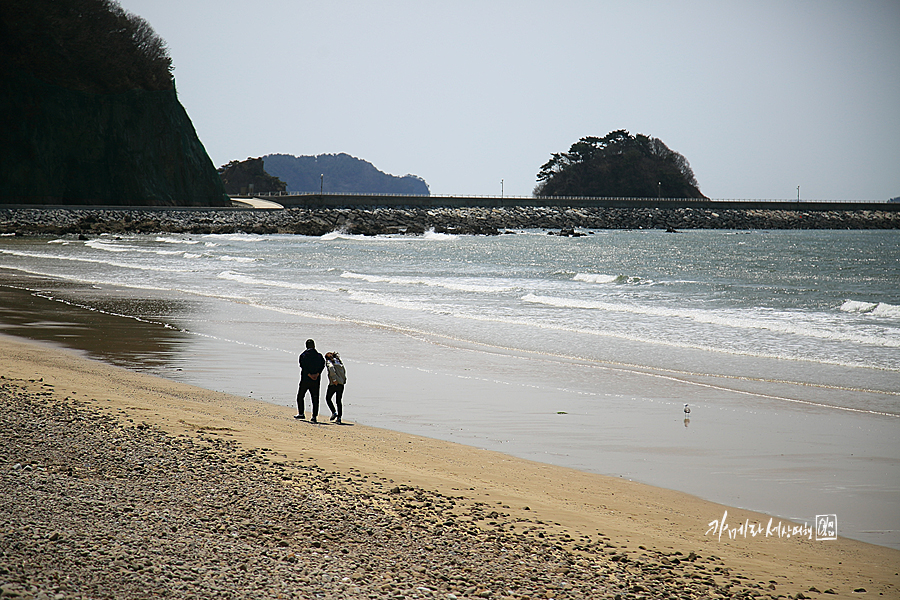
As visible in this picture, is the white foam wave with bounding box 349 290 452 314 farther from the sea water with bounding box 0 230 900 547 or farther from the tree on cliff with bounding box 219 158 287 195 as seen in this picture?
the tree on cliff with bounding box 219 158 287 195

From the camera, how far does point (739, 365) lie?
1401 centimetres

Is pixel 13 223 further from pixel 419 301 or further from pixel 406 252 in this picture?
pixel 419 301

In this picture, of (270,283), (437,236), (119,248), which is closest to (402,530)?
(270,283)

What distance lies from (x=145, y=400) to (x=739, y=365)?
34.8 feet

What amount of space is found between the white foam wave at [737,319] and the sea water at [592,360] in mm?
85

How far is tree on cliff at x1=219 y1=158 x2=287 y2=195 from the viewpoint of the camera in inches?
6132

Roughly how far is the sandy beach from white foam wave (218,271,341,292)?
67.3 feet

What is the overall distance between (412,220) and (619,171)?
72.9m

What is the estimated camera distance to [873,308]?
22.4 meters

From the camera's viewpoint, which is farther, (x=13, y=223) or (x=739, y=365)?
(x=13, y=223)

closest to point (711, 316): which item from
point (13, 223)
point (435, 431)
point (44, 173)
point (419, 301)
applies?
point (419, 301)

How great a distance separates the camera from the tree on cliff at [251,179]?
155750 millimetres

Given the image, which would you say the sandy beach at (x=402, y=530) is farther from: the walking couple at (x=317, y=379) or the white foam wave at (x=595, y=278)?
the white foam wave at (x=595, y=278)

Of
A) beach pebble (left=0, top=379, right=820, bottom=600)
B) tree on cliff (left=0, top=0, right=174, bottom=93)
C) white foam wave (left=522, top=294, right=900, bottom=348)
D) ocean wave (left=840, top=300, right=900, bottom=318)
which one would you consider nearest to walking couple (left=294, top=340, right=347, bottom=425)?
beach pebble (left=0, top=379, right=820, bottom=600)
